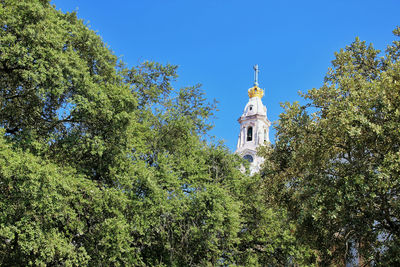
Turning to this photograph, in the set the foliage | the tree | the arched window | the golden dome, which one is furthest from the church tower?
the tree

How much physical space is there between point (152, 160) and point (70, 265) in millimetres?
7108

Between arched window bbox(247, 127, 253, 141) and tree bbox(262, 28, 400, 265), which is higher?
arched window bbox(247, 127, 253, 141)

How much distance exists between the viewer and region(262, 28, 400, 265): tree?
10.3 meters

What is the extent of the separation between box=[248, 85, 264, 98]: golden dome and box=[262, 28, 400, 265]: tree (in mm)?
58714

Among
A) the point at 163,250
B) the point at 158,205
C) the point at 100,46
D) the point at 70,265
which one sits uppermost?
the point at 100,46

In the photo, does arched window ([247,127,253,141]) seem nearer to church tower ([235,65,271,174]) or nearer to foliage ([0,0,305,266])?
church tower ([235,65,271,174])

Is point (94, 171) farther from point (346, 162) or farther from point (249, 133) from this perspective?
point (249, 133)

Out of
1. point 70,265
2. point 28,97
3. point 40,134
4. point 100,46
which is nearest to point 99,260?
point 70,265

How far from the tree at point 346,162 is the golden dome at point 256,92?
193 ft

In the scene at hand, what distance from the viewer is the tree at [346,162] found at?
10.3 m

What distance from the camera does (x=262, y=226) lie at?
21.7 metres

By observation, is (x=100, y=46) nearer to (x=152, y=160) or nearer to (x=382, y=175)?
(x=152, y=160)

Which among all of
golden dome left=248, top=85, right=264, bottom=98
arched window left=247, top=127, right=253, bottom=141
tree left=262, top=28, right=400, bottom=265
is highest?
golden dome left=248, top=85, right=264, bottom=98

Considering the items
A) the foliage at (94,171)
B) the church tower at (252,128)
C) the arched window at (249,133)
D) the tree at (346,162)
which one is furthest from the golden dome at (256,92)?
the tree at (346,162)
